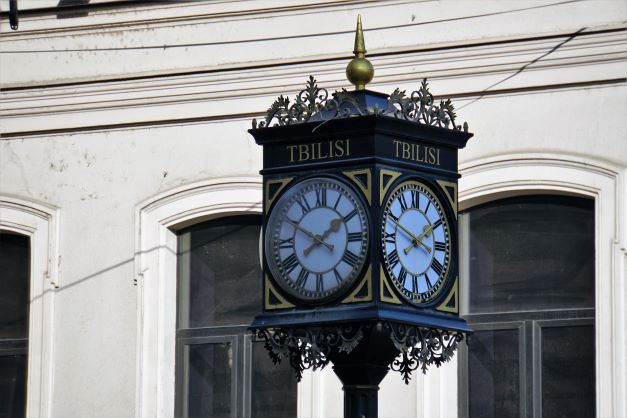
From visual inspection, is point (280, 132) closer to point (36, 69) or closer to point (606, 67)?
point (606, 67)

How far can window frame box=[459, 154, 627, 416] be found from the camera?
41.5ft

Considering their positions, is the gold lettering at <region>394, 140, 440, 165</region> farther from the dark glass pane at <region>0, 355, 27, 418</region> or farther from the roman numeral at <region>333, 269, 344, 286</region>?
the dark glass pane at <region>0, 355, 27, 418</region>

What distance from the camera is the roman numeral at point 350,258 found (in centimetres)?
923

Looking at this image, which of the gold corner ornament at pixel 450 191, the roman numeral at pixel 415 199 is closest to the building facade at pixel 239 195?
the gold corner ornament at pixel 450 191

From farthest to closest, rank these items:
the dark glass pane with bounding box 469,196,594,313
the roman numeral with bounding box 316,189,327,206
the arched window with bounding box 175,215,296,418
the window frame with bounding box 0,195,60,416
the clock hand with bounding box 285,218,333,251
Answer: the window frame with bounding box 0,195,60,416
the arched window with bounding box 175,215,296,418
the dark glass pane with bounding box 469,196,594,313
the roman numeral with bounding box 316,189,327,206
the clock hand with bounding box 285,218,333,251

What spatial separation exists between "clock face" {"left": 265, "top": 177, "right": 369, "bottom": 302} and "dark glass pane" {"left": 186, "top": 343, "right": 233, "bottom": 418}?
15.8ft

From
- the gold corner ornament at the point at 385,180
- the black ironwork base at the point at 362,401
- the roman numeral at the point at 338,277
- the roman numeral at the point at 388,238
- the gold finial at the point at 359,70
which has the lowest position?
the black ironwork base at the point at 362,401

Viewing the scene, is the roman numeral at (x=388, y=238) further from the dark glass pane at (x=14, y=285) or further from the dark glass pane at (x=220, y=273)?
the dark glass pane at (x=14, y=285)

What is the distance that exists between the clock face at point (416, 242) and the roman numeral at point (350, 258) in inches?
5.6

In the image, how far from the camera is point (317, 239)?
30.8ft

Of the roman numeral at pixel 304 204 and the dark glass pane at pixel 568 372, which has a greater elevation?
the roman numeral at pixel 304 204

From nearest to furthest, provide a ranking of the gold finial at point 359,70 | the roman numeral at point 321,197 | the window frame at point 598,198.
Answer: the roman numeral at point 321,197 → the gold finial at point 359,70 → the window frame at point 598,198

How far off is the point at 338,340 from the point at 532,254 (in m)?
4.31

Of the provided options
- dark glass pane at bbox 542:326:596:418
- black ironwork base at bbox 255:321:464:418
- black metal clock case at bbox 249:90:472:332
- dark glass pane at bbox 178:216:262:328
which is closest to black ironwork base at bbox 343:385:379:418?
black ironwork base at bbox 255:321:464:418
